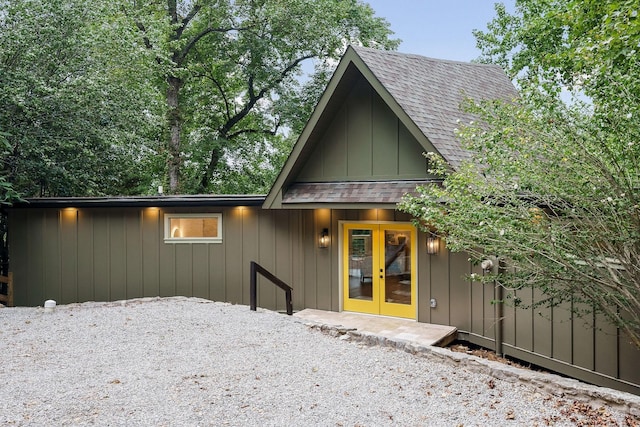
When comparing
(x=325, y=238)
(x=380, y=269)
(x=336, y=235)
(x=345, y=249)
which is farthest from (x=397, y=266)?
(x=325, y=238)

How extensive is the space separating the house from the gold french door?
2cm

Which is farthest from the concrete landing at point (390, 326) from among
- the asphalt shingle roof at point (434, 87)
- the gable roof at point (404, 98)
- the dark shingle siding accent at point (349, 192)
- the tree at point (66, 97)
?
the tree at point (66, 97)

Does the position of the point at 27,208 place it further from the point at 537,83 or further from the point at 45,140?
the point at 537,83

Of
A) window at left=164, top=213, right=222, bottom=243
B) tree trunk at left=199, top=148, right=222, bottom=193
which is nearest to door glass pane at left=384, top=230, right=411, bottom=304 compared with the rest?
window at left=164, top=213, right=222, bottom=243

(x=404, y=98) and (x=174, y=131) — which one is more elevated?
(x=174, y=131)

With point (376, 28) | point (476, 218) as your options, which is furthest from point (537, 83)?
point (376, 28)

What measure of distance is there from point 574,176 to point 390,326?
4.40 meters

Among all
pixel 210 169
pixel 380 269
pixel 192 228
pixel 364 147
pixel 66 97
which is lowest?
pixel 380 269

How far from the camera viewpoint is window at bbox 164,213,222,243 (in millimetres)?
9953

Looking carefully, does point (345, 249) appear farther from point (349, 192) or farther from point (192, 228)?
point (192, 228)

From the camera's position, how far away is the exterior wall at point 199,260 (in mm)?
8234

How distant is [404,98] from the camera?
25.9ft

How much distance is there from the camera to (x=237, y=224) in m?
9.84

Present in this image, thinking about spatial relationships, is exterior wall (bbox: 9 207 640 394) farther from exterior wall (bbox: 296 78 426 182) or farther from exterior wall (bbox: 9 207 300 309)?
exterior wall (bbox: 296 78 426 182)
